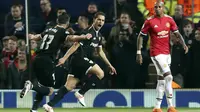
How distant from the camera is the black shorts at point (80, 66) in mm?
14336

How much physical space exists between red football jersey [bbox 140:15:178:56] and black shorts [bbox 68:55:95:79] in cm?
115

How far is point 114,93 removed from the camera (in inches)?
659

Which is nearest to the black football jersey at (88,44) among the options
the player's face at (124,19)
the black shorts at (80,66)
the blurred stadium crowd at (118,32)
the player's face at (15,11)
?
the black shorts at (80,66)

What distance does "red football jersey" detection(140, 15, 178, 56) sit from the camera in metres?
14.1

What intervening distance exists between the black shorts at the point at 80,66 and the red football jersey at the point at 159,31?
3.78 feet

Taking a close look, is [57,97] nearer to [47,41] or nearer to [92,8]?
[47,41]

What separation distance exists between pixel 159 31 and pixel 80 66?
1567 mm

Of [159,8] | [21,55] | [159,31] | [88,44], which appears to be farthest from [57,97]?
[21,55]

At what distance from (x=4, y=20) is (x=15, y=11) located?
0.95 feet

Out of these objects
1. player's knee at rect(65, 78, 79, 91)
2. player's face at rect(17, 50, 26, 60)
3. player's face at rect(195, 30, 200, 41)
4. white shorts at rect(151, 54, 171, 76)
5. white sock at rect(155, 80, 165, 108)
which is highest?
player's face at rect(195, 30, 200, 41)

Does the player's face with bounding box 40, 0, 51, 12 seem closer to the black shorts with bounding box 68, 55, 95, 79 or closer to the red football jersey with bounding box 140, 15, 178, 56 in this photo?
the black shorts with bounding box 68, 55, 95, 79

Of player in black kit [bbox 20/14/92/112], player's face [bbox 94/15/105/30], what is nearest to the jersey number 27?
player in black kit [bbox 20/14/92/112]

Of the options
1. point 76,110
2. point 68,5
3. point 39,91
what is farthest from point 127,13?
point 39,91

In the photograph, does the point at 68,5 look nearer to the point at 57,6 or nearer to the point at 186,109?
the point at 57,6
